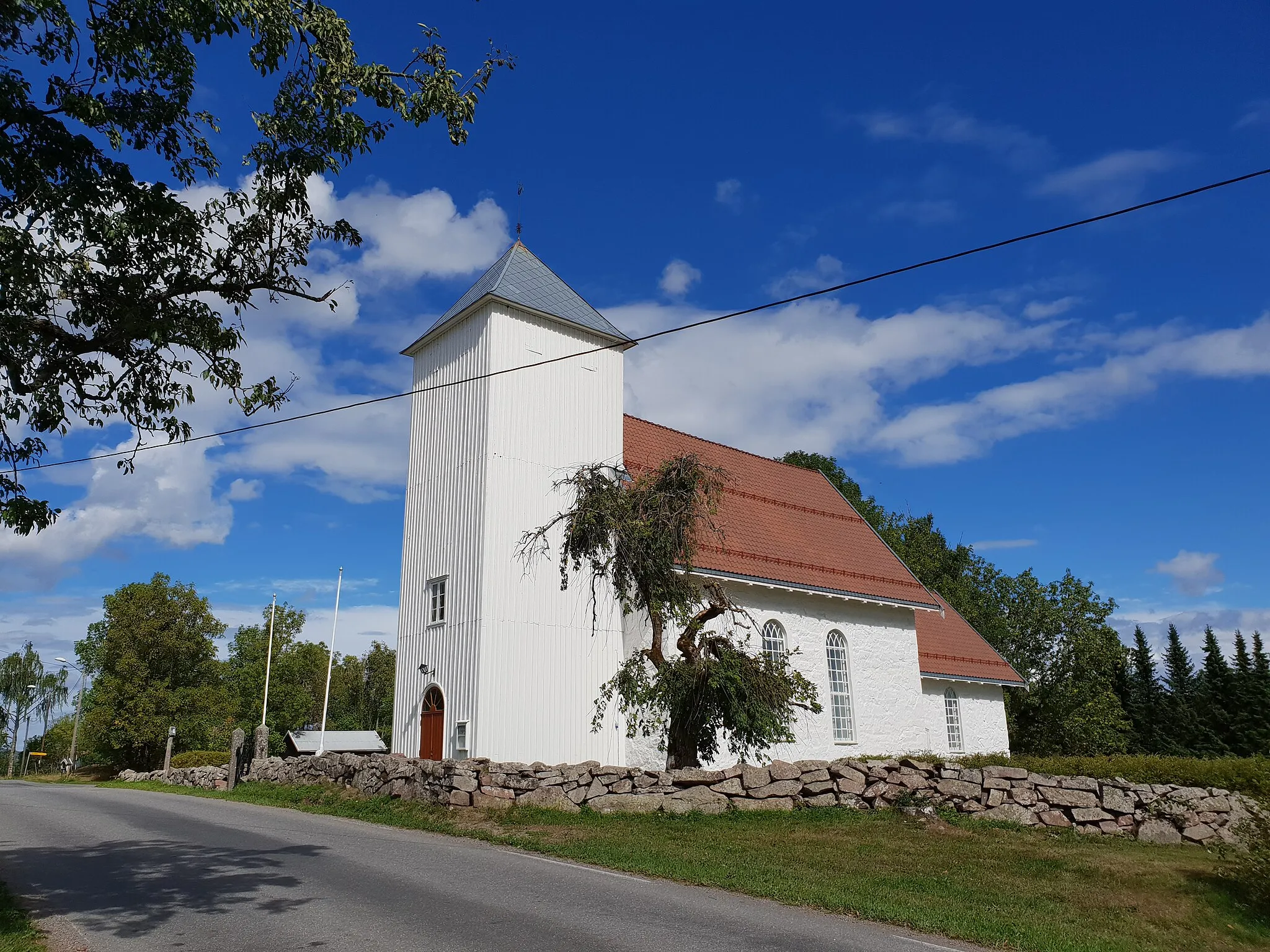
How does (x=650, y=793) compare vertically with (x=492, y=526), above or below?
below

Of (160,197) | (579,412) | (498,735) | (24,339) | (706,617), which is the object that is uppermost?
(579,412)

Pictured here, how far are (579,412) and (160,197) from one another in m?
16.0

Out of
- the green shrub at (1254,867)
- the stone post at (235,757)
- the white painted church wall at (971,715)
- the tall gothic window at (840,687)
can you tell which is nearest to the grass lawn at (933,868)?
the green shrub at (1254,867)

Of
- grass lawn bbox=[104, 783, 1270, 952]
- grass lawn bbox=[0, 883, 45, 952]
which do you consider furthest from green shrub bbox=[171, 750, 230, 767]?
grass lawn bbox=[0, 883, 45, 952]

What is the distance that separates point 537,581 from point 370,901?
12924mm

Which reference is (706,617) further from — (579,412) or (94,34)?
(94,34)

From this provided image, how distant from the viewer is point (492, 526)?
69.9 feet

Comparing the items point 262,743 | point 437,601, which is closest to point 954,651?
point 437,601

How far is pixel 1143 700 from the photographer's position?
5206cm

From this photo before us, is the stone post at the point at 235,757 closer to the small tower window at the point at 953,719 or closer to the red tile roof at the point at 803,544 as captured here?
the red tile roof at the point at 803,544

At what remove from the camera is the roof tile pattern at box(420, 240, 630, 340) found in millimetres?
23172

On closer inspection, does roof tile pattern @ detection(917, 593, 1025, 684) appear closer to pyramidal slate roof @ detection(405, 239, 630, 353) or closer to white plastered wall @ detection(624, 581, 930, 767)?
white plastered wall @ detection(624, 581, 930, 767)

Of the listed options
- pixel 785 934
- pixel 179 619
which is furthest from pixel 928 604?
pixel 179 619

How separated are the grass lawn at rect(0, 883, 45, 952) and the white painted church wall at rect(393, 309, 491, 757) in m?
12.0
